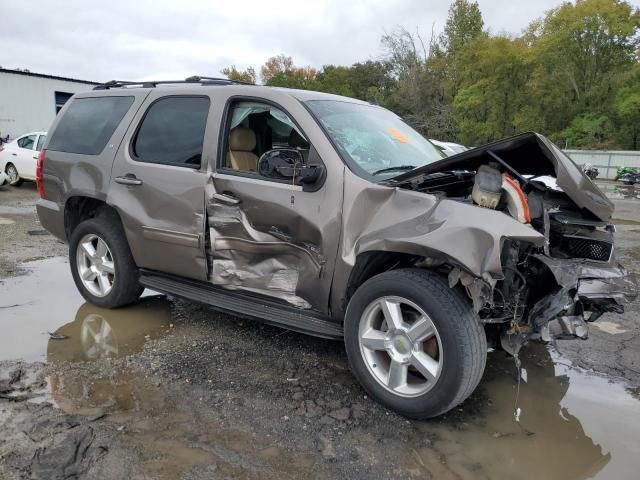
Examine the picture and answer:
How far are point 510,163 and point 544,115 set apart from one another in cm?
4095

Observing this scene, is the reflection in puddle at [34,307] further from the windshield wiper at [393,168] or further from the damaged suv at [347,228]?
the windshield wiper at [393,168]

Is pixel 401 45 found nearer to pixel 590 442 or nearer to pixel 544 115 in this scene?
pixel 544 115

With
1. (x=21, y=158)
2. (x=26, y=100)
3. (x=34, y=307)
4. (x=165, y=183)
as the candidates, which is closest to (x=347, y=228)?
(x=165, y=183)

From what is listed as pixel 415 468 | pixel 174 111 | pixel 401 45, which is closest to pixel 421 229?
pixel 415 468

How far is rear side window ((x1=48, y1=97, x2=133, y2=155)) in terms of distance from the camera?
4.64 meters

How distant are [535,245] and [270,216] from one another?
1.70 m

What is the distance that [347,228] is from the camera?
329 cm

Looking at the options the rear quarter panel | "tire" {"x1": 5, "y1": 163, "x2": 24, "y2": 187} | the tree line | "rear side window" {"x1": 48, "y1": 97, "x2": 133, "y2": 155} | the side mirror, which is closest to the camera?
the side mirror

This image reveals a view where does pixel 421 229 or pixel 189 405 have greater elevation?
pixel 421 229

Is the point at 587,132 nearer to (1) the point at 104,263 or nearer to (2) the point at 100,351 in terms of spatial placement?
(1) the point at 104,263

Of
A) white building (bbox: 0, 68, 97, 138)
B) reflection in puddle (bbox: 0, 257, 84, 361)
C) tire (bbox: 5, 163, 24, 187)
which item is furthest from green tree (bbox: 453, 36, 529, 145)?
reflection in puddle (bbox: 0, 257, 84, 361)

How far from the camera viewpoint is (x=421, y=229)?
2965 mm

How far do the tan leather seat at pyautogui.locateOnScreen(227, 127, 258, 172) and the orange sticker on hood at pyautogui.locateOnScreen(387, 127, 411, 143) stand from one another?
1.08m

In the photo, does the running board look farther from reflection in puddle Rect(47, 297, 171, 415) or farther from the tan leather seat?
the tan leather seat
